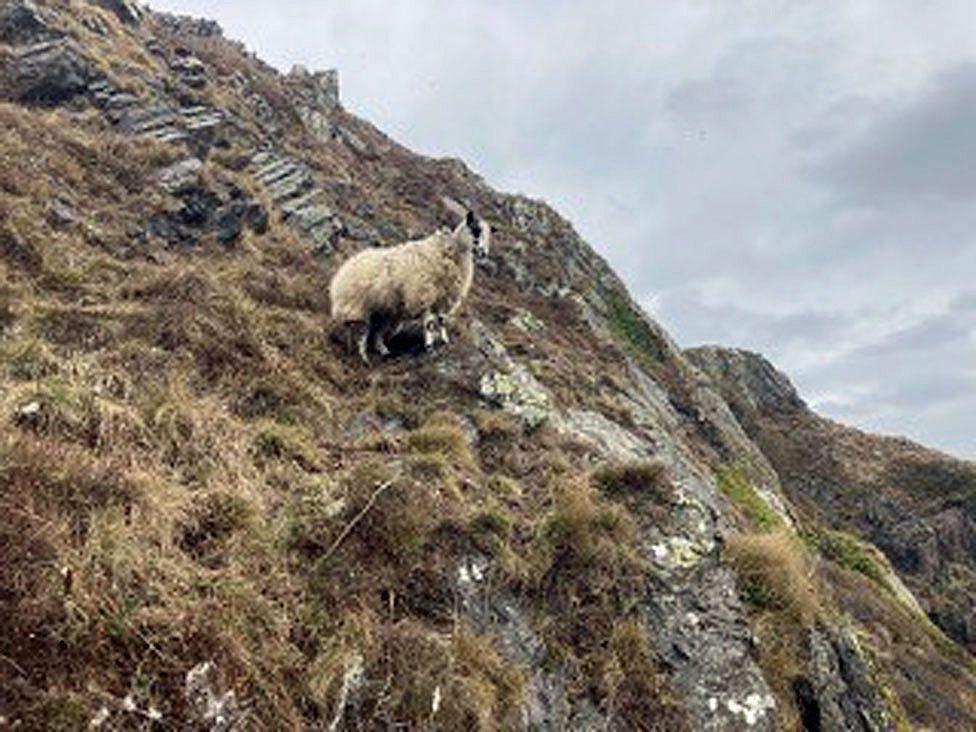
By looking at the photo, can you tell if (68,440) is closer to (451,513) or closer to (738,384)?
(451,513)

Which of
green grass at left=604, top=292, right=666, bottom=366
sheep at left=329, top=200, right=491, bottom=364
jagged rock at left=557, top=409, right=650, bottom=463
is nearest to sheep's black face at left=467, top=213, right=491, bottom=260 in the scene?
sheep at left=329, top=200, right=491, bottom=364

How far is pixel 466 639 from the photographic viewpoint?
830 centimetres

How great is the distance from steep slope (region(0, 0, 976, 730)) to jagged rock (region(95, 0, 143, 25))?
17606 millimetres

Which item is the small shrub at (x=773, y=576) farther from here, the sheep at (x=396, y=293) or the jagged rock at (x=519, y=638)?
the sheep at (x=396, y=293)

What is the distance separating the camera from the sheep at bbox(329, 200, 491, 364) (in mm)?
15945

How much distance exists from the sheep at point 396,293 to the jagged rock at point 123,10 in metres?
25.5

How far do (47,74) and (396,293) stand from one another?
47.8 ft

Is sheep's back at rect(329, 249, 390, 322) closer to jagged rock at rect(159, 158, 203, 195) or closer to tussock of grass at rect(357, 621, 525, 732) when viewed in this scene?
jagged rock at rect(159, 158, 203, 195)

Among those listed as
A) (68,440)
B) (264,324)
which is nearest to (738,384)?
(264,324)

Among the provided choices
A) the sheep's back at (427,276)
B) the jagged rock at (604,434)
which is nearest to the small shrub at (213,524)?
the jagged rock at (604,434)

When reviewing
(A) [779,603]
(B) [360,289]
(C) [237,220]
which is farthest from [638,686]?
(C) [237,220]

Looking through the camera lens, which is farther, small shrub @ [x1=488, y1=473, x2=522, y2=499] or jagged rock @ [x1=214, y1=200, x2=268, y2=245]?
jagged rock @ [x1=214, y1=200, x2=268, y2=245]

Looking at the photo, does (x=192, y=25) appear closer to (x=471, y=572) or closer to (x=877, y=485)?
(x=877, y=485)

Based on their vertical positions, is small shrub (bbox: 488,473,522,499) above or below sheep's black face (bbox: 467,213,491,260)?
below
